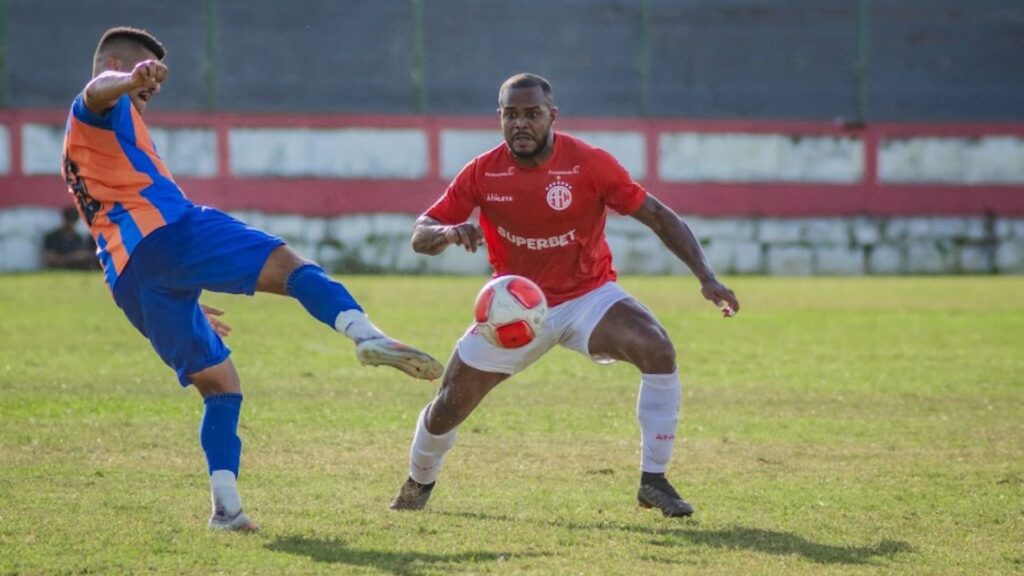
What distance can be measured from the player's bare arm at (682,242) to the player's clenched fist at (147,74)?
2.56 m

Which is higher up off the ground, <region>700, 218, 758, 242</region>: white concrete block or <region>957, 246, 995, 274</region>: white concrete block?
<region>700, 218, 758, 242</region>: white concrete block

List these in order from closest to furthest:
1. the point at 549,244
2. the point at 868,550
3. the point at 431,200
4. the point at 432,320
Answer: the point at 868,550, the point at 549,244, the point at 432,320, the point at 431,200

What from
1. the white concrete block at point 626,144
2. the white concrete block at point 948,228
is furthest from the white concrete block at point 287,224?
the white concrete block at point 948,228

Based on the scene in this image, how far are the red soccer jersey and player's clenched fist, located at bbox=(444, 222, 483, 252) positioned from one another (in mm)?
884

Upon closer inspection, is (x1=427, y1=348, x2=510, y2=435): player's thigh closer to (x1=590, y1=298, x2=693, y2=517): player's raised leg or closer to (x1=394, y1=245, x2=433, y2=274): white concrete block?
(x1=590, y1=298, x2=693, y2=517): player's raised leg

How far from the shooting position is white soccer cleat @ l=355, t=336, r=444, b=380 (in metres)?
6.63

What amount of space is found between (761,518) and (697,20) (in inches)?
850

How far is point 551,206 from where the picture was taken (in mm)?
8180

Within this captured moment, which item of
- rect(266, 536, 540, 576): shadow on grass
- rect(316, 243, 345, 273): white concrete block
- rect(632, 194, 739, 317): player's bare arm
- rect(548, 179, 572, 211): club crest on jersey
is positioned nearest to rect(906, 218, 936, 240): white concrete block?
rect(316, 243, 345, 273): white concrete block

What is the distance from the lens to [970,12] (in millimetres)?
28781

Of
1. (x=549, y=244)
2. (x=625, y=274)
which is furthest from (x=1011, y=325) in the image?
(x=549, y=244)

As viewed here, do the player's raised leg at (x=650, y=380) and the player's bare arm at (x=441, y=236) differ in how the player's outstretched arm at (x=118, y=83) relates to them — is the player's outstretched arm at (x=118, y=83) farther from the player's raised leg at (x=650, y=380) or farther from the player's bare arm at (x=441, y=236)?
the player's raised leg at (x=650, y=380)

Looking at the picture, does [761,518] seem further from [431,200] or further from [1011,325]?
[431,200]

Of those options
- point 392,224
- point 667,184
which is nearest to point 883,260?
point 667,184
